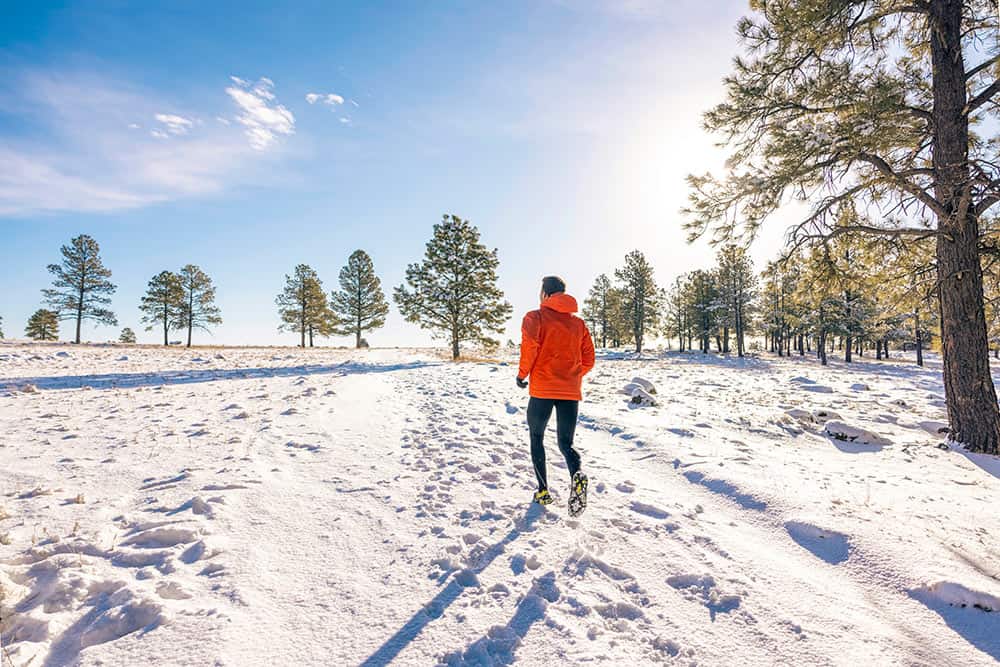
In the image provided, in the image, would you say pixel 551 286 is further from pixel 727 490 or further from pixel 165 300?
pixel 165 300

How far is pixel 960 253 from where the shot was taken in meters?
6.16

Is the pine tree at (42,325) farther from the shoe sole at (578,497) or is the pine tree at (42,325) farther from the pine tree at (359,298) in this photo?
the shoe sole at (578,497)

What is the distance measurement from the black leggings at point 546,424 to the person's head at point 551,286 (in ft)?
3.70

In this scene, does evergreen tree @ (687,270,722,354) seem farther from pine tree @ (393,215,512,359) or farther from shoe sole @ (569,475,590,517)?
shoe sole @ (569,475,590,517)

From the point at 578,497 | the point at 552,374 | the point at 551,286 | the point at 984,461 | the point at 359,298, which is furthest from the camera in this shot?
the point at 359,298

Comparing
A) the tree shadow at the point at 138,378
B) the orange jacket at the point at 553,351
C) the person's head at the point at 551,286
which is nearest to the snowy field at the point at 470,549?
the orange jacket at the point at 553,351

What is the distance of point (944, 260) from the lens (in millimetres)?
6328

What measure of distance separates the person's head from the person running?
0.14 metres

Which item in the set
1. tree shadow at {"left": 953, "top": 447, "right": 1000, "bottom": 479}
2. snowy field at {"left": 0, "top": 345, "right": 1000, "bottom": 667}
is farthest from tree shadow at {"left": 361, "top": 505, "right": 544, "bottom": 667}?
tree shadow at {"left": 953, "top": 447, "right": 1000, "bottom": 479}

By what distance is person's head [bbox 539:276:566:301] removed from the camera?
415cm

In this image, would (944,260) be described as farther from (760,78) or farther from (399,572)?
(399,572)

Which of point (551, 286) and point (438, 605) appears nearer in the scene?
point (438, 605)

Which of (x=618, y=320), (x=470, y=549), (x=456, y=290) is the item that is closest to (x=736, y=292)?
(x=618, y=320)

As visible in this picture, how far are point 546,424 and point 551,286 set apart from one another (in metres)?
1.46
